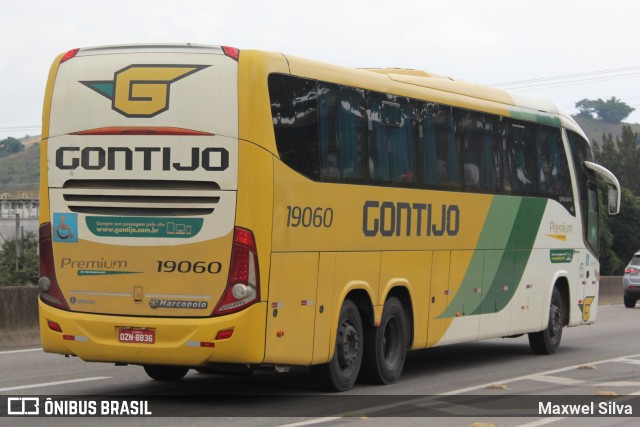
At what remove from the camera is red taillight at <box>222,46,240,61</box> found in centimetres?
1185

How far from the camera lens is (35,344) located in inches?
730

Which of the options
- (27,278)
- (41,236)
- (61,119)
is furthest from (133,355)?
(27,278)

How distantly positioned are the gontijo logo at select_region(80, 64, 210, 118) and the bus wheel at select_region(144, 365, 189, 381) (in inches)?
136

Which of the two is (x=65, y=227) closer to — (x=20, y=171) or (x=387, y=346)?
(x=387, y=346)

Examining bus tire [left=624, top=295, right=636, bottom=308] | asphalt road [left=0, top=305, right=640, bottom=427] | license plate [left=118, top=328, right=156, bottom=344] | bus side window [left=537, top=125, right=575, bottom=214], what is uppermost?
bus side window [left=537, top=125, right=575, bottom=214]

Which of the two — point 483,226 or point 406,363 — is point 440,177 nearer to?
point 483,226

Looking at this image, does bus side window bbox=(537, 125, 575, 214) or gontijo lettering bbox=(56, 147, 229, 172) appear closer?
gontijo lettering bbox=(56, 147, 229, 172)

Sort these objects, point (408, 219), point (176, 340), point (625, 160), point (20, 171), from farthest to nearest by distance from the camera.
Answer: point (20, 171) < point (625, 160) < point (408, 219) < point (176, 340)

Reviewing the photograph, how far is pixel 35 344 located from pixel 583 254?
29.2ft

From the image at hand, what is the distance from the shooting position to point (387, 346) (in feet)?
47.5

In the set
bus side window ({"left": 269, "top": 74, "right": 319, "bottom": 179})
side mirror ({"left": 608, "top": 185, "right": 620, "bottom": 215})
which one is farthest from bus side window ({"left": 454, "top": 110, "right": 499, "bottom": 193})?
side mirror ({"left": 608, "top": 185, "right": 620, "bottom": 215})

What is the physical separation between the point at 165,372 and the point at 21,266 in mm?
45225

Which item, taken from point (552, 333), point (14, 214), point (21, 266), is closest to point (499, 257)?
point (552, 333)

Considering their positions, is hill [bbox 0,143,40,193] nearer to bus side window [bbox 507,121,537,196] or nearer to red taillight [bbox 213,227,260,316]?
bus side window [bbox 507,121,537,196]
